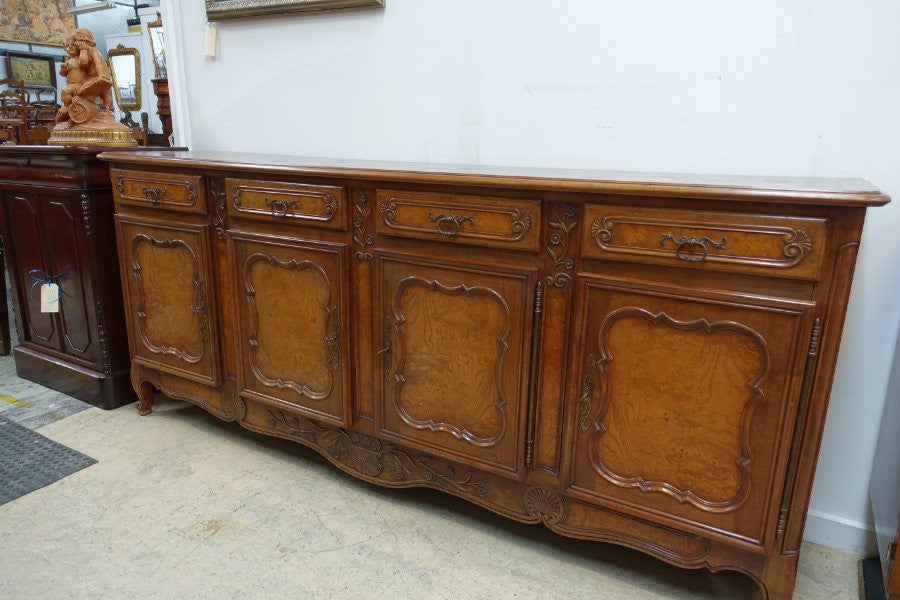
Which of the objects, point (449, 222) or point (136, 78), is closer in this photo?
point (449, 222)

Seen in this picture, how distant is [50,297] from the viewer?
2324 millimetres

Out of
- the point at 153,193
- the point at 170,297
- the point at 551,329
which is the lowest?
the point at 170,297

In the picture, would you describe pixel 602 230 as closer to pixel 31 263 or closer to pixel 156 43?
pixel 31 263

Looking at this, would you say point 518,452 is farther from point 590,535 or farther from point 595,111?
point 595,111

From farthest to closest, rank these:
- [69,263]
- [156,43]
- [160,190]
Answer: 1. [156,43]
2. [69,263]
3. [160,190]

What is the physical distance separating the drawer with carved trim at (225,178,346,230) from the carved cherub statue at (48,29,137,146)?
0.90 meters

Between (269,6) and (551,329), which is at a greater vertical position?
(269,6)

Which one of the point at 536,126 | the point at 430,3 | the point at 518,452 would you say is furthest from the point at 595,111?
the point at 518,452

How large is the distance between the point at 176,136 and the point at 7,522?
1622mm

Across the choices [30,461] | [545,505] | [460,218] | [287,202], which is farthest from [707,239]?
[30,461]

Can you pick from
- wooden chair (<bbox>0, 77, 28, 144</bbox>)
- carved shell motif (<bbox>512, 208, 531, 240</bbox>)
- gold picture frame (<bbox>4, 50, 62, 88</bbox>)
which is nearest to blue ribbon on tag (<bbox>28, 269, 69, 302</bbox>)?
carved shell motif (<bbox>512, 208, 531, 240</bbox>)

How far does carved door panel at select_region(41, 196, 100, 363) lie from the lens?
2.20m

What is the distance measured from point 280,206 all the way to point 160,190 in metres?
0.54

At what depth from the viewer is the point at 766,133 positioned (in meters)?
1.51
